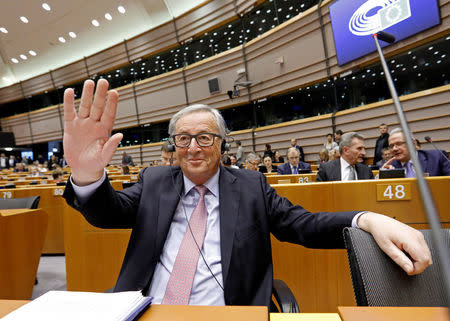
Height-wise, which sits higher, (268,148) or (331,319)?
(268,148)

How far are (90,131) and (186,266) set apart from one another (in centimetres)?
68

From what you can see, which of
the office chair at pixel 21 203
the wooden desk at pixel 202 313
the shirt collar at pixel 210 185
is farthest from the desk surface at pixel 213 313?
Result: the office chair at pixel 21 203

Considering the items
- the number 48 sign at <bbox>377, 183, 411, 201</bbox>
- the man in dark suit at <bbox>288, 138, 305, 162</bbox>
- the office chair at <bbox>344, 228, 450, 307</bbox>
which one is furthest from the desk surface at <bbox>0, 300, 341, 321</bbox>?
the man in dark suit at <bbox>288, 138, 305, 162</bbox>

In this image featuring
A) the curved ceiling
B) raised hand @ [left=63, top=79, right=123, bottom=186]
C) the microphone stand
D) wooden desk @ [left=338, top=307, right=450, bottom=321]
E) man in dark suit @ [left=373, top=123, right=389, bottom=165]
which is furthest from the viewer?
the curved ceiling

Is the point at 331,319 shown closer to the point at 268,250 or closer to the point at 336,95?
the point at 268,250

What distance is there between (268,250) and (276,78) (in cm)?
899

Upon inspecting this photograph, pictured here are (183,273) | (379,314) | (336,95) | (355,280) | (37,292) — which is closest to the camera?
(379,314)

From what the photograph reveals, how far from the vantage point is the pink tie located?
107 centimetres

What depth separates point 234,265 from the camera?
1108mm

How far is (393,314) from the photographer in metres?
0.51

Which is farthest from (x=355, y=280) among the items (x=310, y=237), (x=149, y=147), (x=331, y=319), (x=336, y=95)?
(x=149, y=147)

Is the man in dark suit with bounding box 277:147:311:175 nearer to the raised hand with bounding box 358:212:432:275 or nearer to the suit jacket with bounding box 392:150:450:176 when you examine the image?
the suit jacket with bounding box 392:150:450:176

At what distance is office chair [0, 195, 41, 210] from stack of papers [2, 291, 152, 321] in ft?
8.24

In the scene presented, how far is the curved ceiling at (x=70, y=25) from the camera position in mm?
11695
